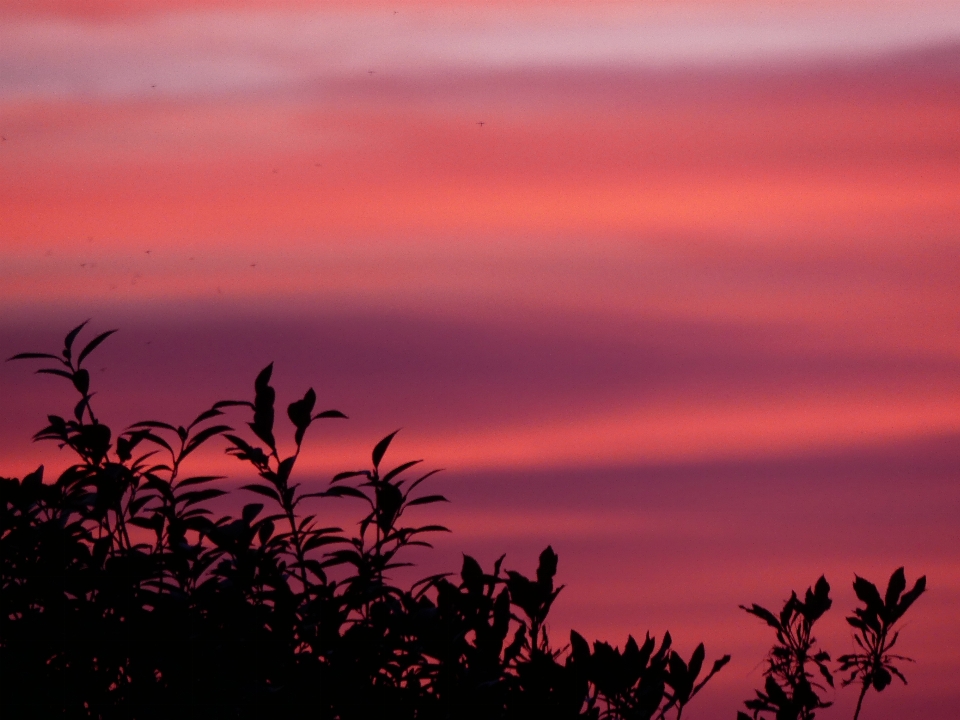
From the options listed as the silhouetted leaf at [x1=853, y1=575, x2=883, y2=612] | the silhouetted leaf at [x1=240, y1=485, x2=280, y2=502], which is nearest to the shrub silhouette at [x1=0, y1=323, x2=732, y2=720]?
the silhouetted leaf at [x1=240, y1=485, x2=280, y2=502]

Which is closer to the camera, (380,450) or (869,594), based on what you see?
(380,450)

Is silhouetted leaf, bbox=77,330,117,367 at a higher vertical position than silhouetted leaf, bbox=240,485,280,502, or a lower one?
higher

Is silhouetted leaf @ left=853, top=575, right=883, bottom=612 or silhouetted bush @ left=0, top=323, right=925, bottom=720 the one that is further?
silhouetted leaf @ left=853, top=575, right=883, bottom=612

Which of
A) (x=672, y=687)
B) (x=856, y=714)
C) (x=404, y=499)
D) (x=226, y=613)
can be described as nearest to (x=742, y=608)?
(x=856, y=714)

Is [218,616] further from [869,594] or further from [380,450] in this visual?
[869,594]

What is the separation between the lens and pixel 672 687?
6879 millimetres

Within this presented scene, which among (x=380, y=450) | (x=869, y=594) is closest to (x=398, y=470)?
(x=380, y=450)

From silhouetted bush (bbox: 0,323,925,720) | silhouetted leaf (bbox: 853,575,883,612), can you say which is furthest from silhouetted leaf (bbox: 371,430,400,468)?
silhouetted leaf (bbox: 853,575,883,612)

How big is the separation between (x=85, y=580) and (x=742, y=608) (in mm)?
4772

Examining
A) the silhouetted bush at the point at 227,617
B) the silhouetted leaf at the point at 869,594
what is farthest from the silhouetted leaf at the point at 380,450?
the silhouetted leaf at the point at 869,594

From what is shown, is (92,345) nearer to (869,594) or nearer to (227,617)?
(227,617)

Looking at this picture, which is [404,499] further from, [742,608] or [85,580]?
[742,608]

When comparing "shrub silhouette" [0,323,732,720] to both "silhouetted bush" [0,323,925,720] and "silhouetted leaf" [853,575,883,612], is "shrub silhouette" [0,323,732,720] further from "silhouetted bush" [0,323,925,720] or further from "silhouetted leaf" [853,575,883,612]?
"silhouetted leaf" [853,575,883,612]

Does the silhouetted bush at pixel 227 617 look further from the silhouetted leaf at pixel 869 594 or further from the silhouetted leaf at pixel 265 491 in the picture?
the silhouetted leaf at pixel 869 594
